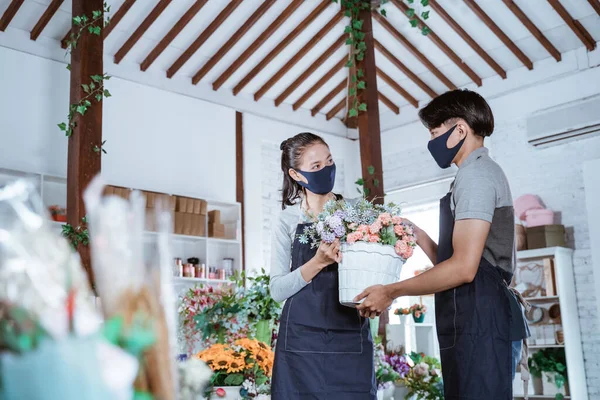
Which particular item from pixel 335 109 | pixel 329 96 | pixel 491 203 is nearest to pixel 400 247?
pixel 491 203

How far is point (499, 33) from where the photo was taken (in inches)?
293

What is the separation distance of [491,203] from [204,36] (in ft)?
19.6

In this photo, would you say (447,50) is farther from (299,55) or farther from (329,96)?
(329,96)

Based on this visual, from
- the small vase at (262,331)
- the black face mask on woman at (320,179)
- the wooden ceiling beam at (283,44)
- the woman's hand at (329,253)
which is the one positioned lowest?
the small vase at (262,331)

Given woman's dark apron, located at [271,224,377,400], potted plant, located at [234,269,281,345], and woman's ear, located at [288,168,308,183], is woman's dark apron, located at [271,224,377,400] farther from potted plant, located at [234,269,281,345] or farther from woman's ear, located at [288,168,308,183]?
potted plant, located at [234,269,281,345]

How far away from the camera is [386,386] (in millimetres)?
4441

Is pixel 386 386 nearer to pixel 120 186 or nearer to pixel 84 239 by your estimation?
pixel 84 239

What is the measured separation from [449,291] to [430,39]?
632cm

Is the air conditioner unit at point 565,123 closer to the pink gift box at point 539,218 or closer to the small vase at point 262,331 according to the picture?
the pink gift box at point 539,218

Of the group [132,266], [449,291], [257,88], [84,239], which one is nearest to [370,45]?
[257,88]

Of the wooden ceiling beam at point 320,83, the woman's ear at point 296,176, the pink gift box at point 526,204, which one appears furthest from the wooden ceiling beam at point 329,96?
the woman's ear at point 296,176

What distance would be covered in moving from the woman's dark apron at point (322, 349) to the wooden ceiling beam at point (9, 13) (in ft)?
17.4

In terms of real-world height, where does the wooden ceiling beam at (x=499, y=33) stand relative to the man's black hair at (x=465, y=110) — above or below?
above

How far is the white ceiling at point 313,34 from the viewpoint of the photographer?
696cm
